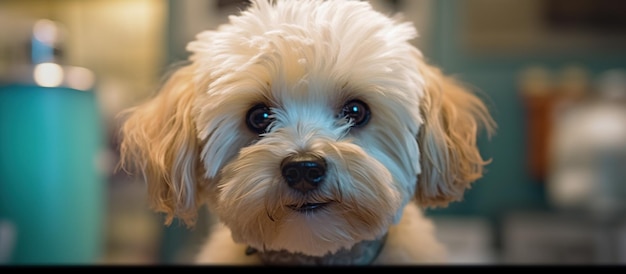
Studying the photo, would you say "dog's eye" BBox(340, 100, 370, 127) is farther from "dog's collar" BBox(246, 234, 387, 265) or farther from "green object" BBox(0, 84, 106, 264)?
"green object" BBox(0, 84, 106, 264)

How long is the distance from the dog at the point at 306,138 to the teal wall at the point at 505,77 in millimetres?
572

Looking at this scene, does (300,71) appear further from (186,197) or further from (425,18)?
(425,18)

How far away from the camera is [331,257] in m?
0.59

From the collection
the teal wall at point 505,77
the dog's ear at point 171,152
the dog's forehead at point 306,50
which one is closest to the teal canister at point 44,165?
the dog's ear at point 171,152

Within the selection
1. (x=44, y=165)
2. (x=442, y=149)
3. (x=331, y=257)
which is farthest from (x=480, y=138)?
(x=44, y=165)

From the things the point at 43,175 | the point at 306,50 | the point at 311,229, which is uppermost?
the point at 306,50

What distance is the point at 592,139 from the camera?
4.41ft

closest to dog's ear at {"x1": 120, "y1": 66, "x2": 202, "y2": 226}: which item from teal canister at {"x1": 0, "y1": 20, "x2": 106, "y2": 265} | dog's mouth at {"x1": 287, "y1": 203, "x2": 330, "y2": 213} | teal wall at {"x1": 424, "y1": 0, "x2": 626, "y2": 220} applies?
dog's mouth at {"x1": 287, "y1": 203, "x2": 330, "y2": 213}

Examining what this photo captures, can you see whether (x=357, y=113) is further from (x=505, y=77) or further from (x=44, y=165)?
(x=505, y=77)

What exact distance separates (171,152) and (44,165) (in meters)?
0.40

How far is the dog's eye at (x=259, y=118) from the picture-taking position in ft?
1.82

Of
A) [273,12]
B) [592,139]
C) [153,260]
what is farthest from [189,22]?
[592,139]

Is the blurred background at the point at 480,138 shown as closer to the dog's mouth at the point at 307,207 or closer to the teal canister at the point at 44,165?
the teal canister at the point at 44,165

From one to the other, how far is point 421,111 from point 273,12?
0.16m
